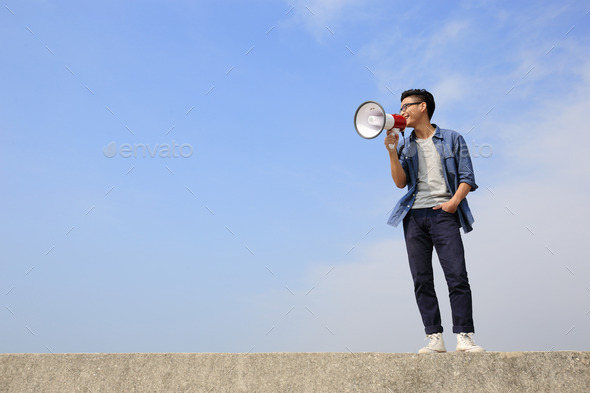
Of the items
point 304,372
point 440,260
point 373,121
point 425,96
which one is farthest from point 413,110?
point 304,372

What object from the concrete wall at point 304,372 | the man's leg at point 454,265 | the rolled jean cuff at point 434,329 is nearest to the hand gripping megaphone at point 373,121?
the man's leg at point 454,265

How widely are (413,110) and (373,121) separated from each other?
0.39m

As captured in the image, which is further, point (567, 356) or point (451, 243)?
point (451, 243)

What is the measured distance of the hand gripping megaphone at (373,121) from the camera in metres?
3.60

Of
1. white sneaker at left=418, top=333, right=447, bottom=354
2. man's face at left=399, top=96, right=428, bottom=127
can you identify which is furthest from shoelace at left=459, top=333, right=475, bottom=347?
man's face at left=399, top=96, right=428, bottom=127

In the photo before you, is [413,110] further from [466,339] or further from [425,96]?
[466,339]

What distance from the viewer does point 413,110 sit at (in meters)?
3.84

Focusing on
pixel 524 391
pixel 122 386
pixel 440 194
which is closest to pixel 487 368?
pixel 524 391

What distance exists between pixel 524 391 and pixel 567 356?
0.31m

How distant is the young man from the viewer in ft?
11.2

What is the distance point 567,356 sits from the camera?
2834 millimetres

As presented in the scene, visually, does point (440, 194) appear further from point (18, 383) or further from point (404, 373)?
point (18, 383)

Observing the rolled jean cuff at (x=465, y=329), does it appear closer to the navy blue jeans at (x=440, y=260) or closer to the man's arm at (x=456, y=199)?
the navy blue jeans at (x=440, y=260)

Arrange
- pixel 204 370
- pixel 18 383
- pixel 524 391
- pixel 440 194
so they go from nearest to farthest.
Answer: pixel 524 391
pixel 204 370
pixel 18 383
pixel 440 194
